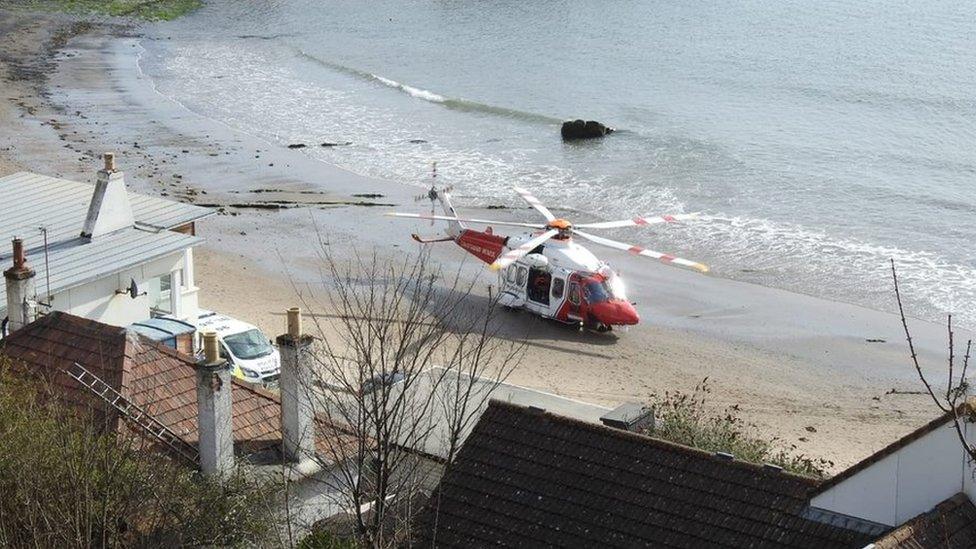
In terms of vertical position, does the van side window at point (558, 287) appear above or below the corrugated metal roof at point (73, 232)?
below

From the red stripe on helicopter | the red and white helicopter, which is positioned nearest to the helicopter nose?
the red and white helicopter

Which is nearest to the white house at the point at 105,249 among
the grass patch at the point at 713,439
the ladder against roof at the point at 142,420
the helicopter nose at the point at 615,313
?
the ladder against roof at the point at 142,420

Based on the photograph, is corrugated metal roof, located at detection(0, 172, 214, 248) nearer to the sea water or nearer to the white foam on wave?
the sea water

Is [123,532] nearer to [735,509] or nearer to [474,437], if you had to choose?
[474,437]

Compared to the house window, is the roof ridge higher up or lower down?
higher up

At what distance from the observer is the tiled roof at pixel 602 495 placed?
48.2 ft

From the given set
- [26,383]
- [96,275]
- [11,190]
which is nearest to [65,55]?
[11,190]

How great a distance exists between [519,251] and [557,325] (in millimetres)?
2749

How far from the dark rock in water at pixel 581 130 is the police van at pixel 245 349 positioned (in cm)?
3272

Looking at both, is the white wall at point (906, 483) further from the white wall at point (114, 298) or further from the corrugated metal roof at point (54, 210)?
the corrugated metal roof at point (54, 210)

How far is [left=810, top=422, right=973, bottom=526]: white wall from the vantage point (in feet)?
45.4

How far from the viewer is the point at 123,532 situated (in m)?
14.3

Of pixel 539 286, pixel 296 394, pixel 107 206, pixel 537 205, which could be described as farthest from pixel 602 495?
pixel 537 205

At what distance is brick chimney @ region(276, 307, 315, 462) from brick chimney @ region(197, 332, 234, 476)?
2.66 feet
